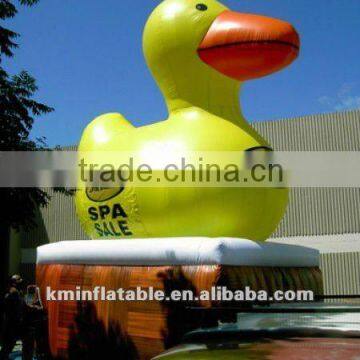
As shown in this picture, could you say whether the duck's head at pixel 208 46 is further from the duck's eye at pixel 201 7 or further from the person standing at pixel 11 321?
the person standing at pixel 11 321

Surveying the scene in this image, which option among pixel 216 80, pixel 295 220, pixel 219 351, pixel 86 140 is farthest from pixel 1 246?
pixel 219 351

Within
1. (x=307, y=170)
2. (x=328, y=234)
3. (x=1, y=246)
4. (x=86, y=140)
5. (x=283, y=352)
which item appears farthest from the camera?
(x=1, y=246)

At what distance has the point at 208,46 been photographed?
19.9 ft

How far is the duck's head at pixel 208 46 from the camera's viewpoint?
5770 millimetres

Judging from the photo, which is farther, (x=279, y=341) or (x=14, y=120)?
(x=14, y=120)

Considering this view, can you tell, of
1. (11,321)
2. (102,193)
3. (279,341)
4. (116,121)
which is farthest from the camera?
(116,121)

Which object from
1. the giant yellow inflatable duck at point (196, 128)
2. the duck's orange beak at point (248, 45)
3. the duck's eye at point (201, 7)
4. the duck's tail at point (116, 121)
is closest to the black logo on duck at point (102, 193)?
the giant yellow inflatable duck at point (196, 128)

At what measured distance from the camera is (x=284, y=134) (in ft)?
54.7

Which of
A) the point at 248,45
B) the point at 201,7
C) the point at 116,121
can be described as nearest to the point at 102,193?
the point at 116,121

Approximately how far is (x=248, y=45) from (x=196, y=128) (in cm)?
107

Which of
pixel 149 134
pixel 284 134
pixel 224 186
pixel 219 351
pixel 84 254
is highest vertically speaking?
pixel 284 134

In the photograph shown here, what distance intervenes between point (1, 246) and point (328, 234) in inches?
418

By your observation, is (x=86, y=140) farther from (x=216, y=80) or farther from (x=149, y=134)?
(x=216, y=80)

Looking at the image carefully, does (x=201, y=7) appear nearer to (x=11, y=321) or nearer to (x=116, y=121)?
(x=116, y=121)
